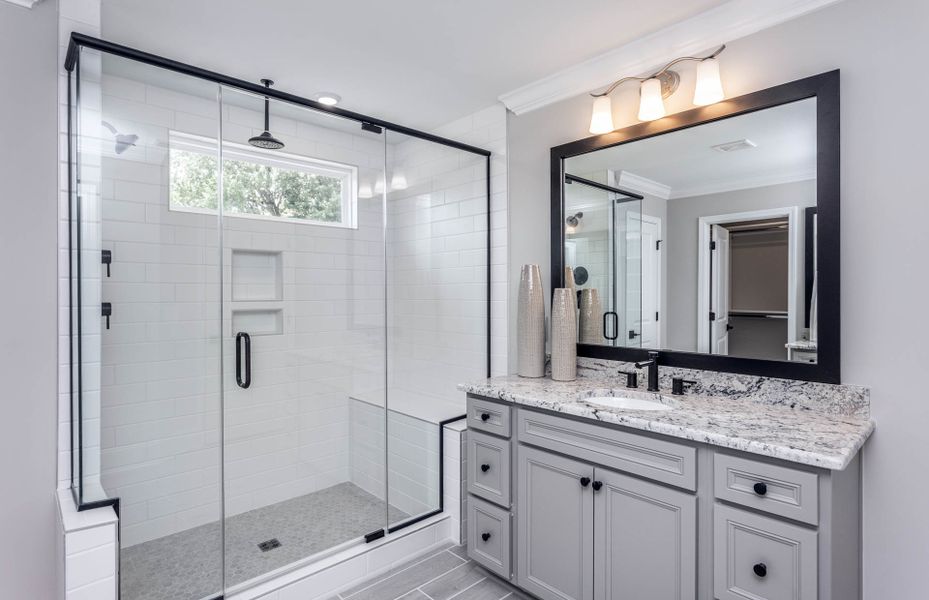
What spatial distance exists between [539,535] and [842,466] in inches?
47.8

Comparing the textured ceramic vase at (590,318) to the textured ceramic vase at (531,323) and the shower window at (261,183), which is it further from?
the shower window at (261,183)

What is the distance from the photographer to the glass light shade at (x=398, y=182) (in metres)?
2.93

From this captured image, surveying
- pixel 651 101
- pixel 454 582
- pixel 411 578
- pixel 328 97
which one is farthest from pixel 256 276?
pixel 651 101

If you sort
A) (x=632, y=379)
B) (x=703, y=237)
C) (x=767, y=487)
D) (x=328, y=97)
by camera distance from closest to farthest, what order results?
(x=767, y=487) → (x=703, y=237) → (x=632, y=379) → (x=328, y=97)

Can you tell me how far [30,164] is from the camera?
179 centimetres

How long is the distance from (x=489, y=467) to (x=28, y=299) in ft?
6.63

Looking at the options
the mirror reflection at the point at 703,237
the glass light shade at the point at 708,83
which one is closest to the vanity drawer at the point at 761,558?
the mirror reflection at the point at 703,237

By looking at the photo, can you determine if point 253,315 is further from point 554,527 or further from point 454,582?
point 554,527

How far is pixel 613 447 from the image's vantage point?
182cm

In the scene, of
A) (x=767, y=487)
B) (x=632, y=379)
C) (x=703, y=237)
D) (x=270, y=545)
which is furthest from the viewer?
(x=270, y=545)

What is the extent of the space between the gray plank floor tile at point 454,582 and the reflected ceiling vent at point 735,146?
2.33 meters

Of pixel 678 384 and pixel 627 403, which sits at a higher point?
pixel 678 384

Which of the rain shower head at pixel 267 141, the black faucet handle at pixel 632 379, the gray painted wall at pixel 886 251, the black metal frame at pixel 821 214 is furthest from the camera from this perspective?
the rain shower head at pixel 267 141

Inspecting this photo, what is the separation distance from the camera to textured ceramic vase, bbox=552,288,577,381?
247cm
